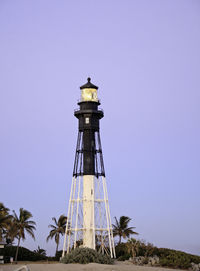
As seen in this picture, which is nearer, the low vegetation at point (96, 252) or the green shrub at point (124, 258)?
the low vegetation at point (96, 252)

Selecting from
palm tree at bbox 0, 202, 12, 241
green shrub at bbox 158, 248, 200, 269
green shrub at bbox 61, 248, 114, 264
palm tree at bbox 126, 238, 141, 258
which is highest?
palm tree at bbox 0, 202, 12, 241

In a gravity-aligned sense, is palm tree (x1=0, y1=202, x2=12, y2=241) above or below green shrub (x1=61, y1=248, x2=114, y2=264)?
above

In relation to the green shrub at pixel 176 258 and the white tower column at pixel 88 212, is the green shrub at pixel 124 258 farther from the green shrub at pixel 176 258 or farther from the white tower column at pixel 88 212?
the white tower column at pixel 88 212

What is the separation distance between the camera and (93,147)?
202 feet

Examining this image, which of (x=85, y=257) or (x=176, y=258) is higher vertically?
(x=176, y=258)

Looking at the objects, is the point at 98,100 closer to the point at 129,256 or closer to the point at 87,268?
the point at 129,256

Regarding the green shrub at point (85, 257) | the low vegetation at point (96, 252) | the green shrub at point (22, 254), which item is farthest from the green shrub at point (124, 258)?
the green shrub at point (85, 257)

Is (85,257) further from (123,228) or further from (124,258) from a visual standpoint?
(123,228)

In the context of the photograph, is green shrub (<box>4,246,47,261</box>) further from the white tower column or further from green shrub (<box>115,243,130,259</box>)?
the white tower column

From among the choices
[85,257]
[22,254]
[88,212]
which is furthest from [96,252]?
[22,254]

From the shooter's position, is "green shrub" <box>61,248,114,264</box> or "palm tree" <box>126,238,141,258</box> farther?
"palm tree" <box>126,238,141,258</box>

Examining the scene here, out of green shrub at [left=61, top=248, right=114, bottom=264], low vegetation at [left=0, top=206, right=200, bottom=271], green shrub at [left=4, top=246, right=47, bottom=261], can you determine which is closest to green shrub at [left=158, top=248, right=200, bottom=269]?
low vegetation at [left=0, top=206, right=200, bottom=271]

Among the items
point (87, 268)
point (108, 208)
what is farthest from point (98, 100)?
point (87, 268)

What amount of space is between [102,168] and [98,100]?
31.7 ft
